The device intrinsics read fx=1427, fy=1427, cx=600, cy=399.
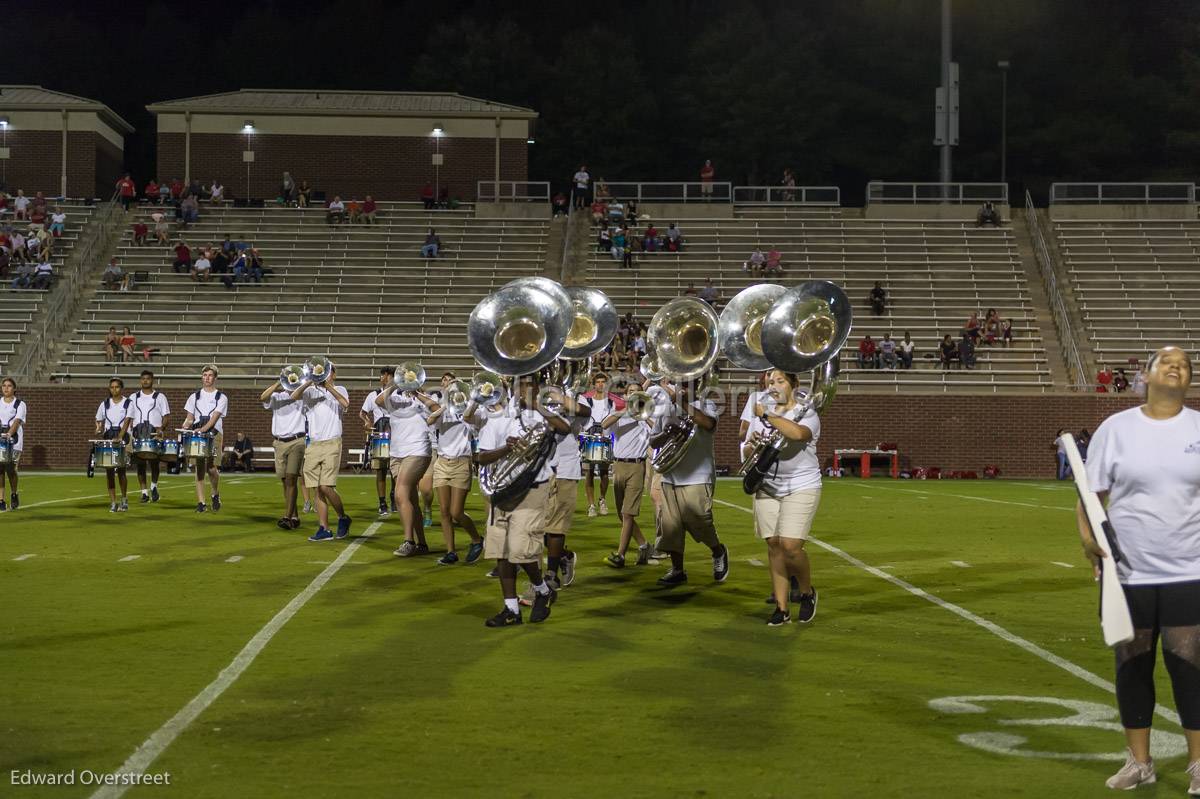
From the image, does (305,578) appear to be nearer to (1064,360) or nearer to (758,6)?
(1064,360)

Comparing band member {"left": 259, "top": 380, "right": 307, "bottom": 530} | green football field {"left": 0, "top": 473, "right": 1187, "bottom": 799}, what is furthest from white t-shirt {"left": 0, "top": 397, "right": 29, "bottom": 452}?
green football field {"left": 0, "top": 473, "right": 1187, "bottom": 799}

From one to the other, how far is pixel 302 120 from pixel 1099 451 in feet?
137

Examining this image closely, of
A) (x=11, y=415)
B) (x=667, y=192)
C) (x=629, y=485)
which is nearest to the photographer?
(x=629, y=485)

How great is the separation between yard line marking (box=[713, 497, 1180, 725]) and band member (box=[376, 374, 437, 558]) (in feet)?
14.1

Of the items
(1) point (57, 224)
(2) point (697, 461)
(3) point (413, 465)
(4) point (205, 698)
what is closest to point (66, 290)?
(1) point (57, 224)

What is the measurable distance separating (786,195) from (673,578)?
31198 mm

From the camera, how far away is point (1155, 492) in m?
5.94

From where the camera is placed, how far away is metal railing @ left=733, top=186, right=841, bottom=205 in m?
41.8

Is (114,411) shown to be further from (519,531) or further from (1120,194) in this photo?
(1120,194)

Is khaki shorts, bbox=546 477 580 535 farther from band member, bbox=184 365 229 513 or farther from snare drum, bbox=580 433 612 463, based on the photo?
band member, bbox=184 365 229 513

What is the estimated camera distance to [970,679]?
8.17m

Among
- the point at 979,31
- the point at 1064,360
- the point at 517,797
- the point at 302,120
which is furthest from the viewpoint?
the point at 979,31

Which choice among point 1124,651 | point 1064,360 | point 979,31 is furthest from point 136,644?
point 979,31

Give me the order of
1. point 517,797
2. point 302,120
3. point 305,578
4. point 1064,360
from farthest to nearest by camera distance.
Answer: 1. point 302,120
2. point 1064,360
3. point 305,578
4. point 517,797
